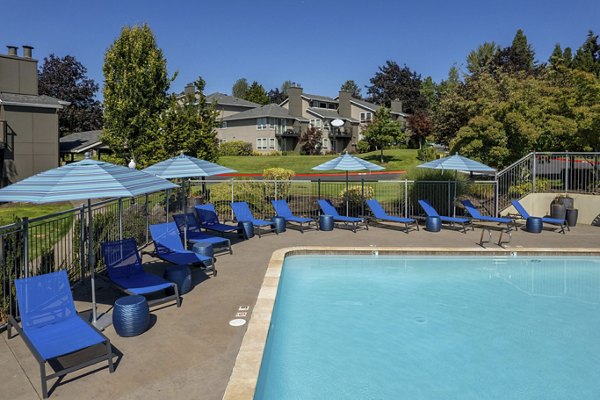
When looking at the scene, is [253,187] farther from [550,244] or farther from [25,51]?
[25,51]

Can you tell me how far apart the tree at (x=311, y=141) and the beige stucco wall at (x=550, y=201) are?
4320cm

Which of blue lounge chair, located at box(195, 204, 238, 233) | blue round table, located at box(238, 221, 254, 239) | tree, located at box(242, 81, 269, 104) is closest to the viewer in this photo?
blue lounge chair, located at box(195, 204, 238, 233)

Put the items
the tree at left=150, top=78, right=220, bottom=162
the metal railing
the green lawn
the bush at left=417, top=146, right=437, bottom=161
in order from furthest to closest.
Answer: the green lawn
the bush at left=417, top=146, right=437, bottom=161
the tree at left=150, top=78, right=220, bottom=162
the metal railing

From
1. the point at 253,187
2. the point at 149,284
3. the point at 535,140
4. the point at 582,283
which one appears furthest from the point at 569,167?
the point at 149,284

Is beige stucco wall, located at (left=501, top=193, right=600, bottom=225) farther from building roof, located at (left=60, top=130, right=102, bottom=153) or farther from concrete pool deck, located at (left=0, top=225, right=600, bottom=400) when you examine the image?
building roof, located at (left=60, top=130, right=102, bottom=153)

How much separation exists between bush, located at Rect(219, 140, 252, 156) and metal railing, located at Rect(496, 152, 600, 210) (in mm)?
40639

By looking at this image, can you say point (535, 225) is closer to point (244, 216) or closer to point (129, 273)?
point (244, 216)

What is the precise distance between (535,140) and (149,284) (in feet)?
55.6

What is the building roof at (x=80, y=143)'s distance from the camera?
3897cm

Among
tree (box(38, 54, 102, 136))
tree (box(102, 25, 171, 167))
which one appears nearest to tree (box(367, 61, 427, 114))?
tree (box(38, 54, 102, 136))

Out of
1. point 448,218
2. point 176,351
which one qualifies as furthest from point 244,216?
point 176,351

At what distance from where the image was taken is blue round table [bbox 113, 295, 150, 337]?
593 centimetres

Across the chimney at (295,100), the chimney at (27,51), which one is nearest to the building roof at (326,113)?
the chimney at (295,100)

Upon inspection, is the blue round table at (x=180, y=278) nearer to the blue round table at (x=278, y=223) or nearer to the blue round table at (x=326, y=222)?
the blue round table at (x=278, y=223)
